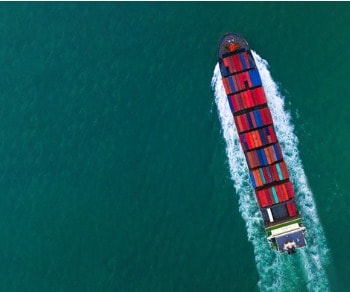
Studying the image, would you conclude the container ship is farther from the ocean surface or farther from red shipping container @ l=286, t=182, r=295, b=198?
the ocean surface

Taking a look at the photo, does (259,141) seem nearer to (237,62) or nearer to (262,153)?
(262,153)

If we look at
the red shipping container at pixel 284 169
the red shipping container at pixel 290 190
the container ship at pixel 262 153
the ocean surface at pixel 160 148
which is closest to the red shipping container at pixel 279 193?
the container ship at pixel 262 153

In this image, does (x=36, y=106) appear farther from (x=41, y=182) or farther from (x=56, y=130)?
(x=41, y=182)

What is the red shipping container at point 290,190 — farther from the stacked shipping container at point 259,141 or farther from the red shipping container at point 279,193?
the red shipping container at point 279,193

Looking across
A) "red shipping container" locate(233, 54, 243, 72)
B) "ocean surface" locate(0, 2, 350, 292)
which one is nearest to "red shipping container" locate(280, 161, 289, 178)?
"ocean surface" locate(0, 2, 350, 292)

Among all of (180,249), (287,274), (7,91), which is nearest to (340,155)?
(287,274)

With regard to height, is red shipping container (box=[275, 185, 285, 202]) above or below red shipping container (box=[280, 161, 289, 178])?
below

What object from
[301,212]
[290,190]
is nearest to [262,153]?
[290,190]

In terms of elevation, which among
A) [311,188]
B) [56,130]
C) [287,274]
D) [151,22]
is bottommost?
[287,274]
